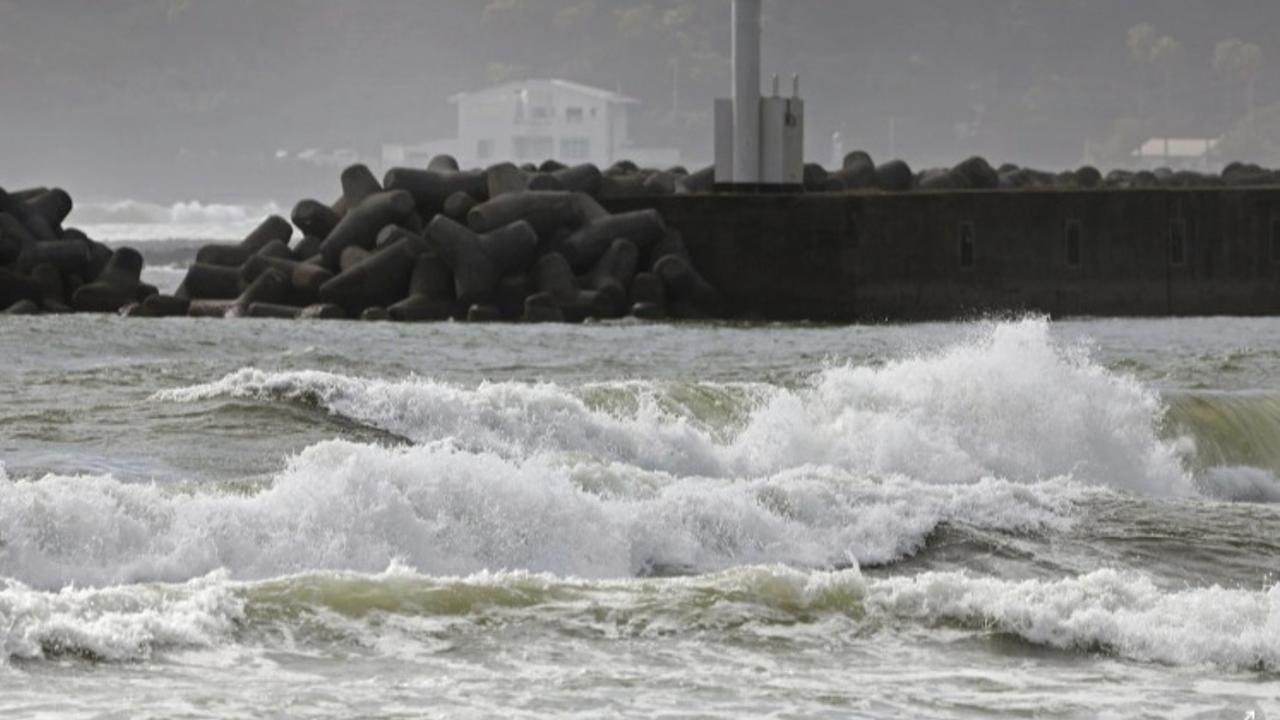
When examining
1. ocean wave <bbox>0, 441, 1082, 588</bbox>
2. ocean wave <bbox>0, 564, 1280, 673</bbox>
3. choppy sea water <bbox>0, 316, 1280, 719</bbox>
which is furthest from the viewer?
ocean wave <bbox>0, 441, 1082, 588</bbox>

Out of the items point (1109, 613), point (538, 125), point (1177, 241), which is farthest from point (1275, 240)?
point (538, 125)

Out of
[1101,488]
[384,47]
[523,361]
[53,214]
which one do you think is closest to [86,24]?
[384,47]

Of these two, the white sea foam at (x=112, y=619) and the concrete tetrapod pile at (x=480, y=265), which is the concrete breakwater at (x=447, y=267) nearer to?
the concrete tetrapod pile at (x=480, y=265)

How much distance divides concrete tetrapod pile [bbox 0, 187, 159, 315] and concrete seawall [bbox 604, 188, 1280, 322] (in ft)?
15.8

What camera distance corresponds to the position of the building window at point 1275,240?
2283 cm

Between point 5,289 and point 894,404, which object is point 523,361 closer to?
point 894,404

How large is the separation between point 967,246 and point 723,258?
2161 millimetres

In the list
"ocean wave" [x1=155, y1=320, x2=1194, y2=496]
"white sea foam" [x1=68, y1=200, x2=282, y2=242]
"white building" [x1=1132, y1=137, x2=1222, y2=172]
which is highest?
"white building" [x1=1132, y1=137, x2=1222, y2=172]

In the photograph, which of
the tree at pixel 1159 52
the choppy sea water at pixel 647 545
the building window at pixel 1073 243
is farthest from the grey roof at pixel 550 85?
the choppy sea water at pixel 647 545

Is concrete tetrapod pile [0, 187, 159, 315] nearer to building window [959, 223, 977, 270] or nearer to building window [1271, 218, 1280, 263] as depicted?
building window [959, 223, 977, 270]

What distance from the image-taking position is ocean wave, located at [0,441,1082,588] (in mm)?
8672

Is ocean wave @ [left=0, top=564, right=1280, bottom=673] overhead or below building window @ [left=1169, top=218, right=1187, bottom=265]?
below

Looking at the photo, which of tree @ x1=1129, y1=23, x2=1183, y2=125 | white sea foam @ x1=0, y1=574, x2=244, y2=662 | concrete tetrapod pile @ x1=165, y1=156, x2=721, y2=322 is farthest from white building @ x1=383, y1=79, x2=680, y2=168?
white sea foam @ x1=0, y1=574, x2=244, y2=662

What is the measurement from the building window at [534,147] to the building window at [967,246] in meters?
75.4
